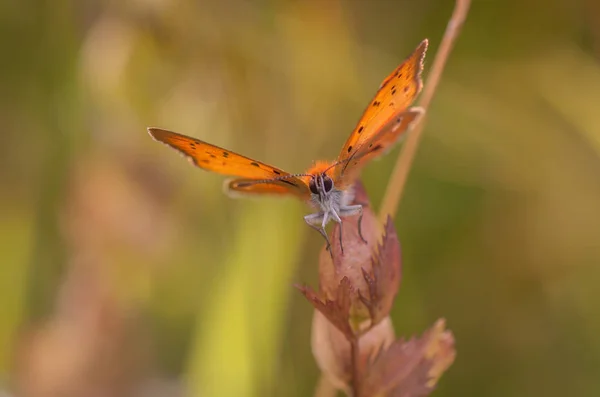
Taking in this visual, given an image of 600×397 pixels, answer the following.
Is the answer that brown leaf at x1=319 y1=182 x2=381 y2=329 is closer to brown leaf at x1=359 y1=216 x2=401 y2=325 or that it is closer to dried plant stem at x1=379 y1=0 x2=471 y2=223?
brown leaf at x1=359 y1=216 x2=401 y2=325

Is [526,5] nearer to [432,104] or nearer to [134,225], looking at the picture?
[432,104]

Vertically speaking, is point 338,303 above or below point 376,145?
below

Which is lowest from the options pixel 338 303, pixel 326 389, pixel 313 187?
pixel 326 389

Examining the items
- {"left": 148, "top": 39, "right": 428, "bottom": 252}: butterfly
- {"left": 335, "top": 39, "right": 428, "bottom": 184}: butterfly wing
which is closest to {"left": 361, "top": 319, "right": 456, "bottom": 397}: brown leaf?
{"left": 148, "top": 39, "right": 428, "bottom": 252}: butterfly

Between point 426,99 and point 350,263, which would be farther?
point 426,99

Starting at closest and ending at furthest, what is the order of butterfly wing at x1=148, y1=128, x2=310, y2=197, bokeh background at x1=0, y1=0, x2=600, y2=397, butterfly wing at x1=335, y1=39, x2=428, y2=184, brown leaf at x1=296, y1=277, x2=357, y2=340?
brown leaf at x1=296, y1=277, x2=357, y2=340 < butterfly wing at x1=335, y1=39, x2=428, y2=184 < butterfly wing at x1=148, y1=128, x2=310, y2=197 < bokeh background at x1=0, y1=0, x2=600, y2=397

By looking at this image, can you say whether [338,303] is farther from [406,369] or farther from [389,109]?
[389,109]

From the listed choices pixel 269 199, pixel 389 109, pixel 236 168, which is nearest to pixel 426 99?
pixel 389 109
